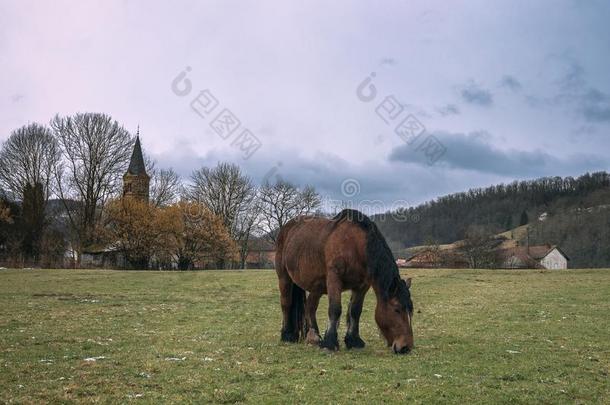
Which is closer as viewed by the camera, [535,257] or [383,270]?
[383,270]

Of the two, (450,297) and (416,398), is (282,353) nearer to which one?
(416,398)

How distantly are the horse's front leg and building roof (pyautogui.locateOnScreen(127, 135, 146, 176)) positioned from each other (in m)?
61.1

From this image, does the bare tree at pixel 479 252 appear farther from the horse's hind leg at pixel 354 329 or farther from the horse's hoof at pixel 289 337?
Answer: the horse's hind leg at pixel 354 329

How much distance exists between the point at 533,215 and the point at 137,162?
399 feet

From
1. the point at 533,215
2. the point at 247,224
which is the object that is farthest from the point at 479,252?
the point at 533,215

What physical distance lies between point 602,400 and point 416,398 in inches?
92.4

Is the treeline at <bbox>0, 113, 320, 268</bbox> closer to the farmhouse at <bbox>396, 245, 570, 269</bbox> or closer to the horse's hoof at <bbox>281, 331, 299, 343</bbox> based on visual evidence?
the farmhouse at <bbox>396, 245, 570, 269</bbox>

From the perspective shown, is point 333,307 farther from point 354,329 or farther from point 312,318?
point 312,318

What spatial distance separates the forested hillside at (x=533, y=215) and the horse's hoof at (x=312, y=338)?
88718mm

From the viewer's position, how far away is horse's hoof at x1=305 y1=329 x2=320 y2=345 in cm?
1103

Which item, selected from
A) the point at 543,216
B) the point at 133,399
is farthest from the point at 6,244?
the point at 543,216

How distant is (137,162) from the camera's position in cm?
6825

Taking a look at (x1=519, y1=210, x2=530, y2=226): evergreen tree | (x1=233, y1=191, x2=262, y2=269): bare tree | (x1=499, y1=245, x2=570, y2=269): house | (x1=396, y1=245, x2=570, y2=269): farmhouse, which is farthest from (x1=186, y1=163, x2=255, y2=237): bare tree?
(x1=519, y1=210, x2=530, y2=226): evergreen tree

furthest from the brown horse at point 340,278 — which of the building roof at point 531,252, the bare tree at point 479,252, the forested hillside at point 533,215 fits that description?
the building roof at point 531,252
